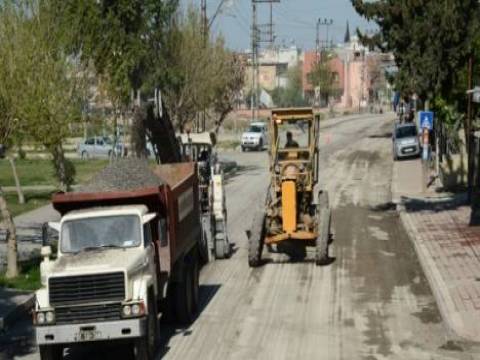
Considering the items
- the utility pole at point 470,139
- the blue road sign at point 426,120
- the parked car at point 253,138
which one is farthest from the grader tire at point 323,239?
the parked car at point 253,138

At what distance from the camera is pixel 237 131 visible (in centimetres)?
8988

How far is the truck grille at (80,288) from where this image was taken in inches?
521

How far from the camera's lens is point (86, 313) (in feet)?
43.3

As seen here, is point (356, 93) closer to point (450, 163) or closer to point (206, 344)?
point (450, 163)

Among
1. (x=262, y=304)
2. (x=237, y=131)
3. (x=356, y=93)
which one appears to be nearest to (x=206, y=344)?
(x=262, y=304)

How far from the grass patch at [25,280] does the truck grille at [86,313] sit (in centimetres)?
673

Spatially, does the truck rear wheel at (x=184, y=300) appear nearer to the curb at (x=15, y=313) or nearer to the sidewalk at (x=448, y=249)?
the curb at (x=15, y=313)

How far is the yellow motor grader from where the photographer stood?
69.5ft

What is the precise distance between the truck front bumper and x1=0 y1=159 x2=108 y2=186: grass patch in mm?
31515

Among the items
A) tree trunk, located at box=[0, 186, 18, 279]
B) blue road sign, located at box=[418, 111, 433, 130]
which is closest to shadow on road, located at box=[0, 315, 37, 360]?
tree trunk, located at box=[0, 186, 18, 279]

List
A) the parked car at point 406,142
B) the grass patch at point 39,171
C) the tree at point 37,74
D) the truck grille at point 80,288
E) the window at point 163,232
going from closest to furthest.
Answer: the truck grille at point 80,288 → the window at point 163,232 → the tree at point 37,74 → the grass patch at point 39,171 → the parked car at point 406,142

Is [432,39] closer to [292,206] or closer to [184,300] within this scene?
[292,206]

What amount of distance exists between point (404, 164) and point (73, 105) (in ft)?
92.8

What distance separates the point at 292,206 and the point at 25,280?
6064 millimetres
